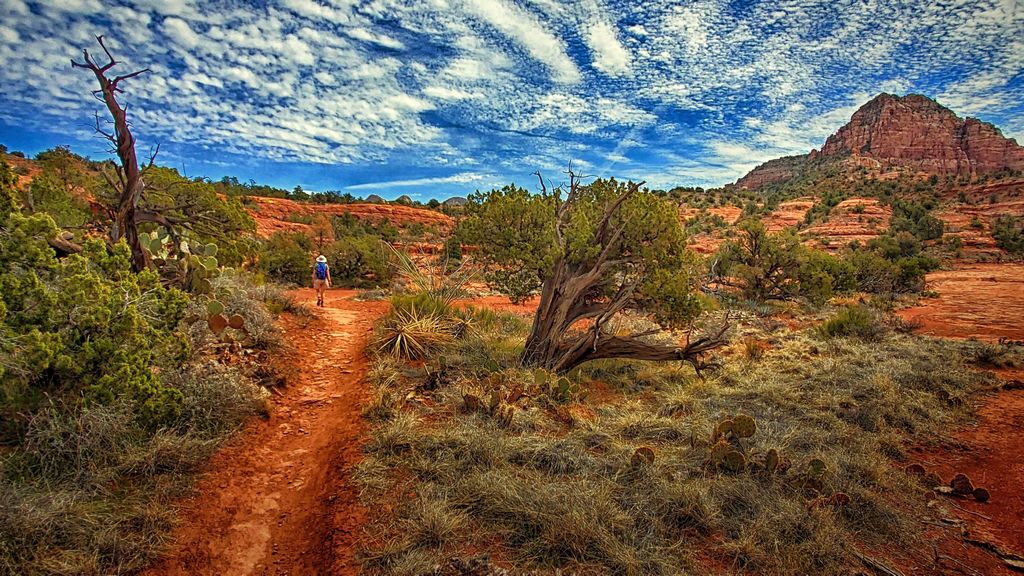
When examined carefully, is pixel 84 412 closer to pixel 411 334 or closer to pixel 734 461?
pixel 411 334

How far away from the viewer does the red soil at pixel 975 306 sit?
10914 mm

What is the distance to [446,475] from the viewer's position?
146 inches

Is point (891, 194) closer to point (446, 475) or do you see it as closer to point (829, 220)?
point (829, 220)

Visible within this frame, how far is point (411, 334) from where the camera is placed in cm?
746

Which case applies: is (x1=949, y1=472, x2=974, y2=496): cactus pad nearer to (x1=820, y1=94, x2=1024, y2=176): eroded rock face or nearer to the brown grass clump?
the brown grass clump

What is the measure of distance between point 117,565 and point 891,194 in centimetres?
5676

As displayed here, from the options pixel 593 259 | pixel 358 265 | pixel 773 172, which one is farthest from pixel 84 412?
pixel 773 172

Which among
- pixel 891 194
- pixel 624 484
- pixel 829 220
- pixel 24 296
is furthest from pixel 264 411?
pixel 891 194

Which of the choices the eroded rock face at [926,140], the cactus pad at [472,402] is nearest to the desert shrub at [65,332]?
the cactus pad at [472,402]

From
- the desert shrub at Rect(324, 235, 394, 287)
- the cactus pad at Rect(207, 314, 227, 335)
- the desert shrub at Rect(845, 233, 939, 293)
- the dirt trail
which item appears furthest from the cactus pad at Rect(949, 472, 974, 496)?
the desert shrub at Rect(324, 235, 394, 287)

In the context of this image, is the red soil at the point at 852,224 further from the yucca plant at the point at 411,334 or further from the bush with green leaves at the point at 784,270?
the yucca plant at the point at 411,334

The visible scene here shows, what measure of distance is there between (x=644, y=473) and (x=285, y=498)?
315 cm

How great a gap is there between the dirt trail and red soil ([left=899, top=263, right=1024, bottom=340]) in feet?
45.1

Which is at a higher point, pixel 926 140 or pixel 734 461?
pixel 926 140
